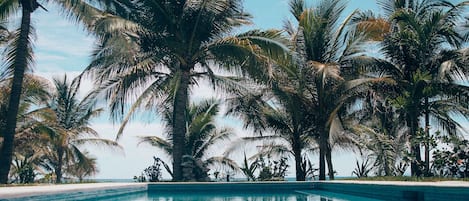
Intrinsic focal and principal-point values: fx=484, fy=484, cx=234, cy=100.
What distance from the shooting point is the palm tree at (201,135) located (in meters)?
16.8

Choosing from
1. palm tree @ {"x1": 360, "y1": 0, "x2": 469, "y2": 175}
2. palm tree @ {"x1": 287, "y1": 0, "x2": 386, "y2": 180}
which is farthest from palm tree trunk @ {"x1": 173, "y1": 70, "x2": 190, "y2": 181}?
palm tree @ {"x1": 360, "y1": 0, "x2": 469, "y2": 175}

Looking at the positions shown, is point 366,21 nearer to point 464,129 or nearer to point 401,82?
point 401,82

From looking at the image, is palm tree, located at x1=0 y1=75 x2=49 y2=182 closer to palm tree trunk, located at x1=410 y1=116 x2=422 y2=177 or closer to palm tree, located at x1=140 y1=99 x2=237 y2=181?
palm tree, located at x1=140 y1=99 x2=237 y2=181

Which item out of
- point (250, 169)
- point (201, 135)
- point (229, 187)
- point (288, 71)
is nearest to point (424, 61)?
point (288, 71)

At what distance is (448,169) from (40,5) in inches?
410

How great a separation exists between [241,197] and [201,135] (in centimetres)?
713

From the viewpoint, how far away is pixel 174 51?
12891 mm

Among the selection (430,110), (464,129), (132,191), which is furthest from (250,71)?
(464,129)

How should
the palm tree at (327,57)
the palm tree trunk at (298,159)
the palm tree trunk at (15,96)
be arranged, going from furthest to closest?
the palm tree trunk at (298,159), the palm tree at (327,57), the palm tree trunk at (15,96)

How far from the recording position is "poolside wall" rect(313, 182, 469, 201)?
22.2 feet

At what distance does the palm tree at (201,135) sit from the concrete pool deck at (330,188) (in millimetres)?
4842

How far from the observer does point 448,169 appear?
1116 cm

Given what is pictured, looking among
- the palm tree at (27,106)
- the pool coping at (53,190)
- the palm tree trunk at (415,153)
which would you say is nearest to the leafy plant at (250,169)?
the pool coping at (53,190)

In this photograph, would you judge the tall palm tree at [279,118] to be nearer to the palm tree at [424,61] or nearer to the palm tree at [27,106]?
the palm tree at [424,61]
